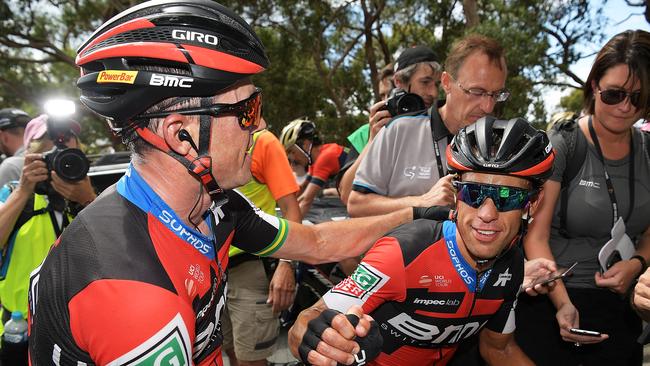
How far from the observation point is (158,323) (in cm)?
139

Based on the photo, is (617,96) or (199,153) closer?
(199,153)

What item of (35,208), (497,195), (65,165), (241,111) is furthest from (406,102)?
(35,208)

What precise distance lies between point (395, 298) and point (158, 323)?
1.31 metres

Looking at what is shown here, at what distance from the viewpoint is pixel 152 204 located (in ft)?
5.55

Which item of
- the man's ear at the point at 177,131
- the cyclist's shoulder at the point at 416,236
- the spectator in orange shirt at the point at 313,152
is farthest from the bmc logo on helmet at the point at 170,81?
the spectator in orange shirt at the point at 313,152

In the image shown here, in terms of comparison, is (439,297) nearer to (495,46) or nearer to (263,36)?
(495,46)

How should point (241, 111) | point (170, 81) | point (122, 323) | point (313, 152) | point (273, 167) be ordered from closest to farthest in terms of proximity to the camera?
1. point (122, 323)
2. point (170, 81)
3. point (241, 111)
4. point (273, 167)
5. point (313, 152)

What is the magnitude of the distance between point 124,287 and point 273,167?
2414 mm

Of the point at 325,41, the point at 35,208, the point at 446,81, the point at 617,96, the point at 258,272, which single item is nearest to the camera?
the point at 617,96

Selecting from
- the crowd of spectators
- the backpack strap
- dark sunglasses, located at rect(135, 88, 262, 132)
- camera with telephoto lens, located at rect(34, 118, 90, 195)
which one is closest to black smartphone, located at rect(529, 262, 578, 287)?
the crowd of spectators

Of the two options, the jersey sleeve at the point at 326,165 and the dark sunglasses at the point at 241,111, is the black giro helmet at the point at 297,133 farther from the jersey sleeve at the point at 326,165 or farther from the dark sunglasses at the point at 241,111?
the dark sunglasses at the point at 241,111

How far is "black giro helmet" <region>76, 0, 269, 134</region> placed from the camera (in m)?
1.66

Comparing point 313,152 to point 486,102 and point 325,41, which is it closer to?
point 486,102

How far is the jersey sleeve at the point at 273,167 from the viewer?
375 cm
